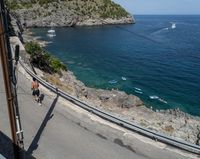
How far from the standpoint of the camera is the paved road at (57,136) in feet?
49.4

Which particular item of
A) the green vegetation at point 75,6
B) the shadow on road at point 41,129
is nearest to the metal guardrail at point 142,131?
the shadow on road at point 41,129

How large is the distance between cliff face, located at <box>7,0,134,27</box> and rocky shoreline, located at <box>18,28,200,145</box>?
4162 inches

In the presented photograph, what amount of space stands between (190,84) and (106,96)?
64.7ft

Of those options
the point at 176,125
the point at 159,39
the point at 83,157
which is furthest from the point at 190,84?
the point at 159,39

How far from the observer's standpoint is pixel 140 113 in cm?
3419

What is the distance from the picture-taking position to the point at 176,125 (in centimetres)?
2873

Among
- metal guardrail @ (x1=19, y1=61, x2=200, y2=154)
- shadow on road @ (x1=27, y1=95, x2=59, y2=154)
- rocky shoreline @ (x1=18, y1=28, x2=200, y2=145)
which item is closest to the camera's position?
metal guardrail @ (x1=19, y1=61, x2=200, y2=154)

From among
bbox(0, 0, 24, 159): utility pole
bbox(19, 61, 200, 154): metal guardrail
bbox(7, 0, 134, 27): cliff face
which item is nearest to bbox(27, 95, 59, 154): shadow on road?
bbox(19, 61, 200, 154): metal guardrail

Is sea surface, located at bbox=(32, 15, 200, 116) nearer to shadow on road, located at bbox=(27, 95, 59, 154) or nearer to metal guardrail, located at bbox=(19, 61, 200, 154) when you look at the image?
shadow on road, located at bbox=(27, 95, 59, 154)

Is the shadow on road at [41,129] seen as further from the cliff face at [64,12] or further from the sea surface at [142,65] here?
the cliff face at [64,12]

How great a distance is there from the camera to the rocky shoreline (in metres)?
26.4

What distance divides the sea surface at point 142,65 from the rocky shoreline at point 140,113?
5522 millimetres

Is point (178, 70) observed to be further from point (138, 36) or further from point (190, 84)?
point (138, 36)

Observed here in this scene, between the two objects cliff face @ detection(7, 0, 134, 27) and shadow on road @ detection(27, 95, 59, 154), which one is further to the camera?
cliff face @ detection(7, 0, 134, 27)
